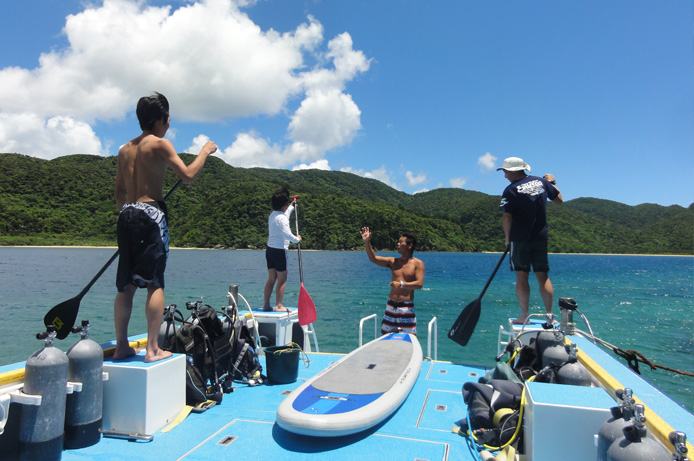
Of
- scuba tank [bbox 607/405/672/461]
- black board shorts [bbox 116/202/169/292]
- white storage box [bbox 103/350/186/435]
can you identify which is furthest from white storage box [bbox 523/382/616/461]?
black board shorts [bbox 116/202/169/292]

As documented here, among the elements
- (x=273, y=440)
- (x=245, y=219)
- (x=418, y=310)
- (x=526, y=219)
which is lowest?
(x=418, y=310)

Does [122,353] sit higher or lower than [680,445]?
lower

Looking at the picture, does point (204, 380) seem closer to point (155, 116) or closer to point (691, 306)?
point (155, 116)

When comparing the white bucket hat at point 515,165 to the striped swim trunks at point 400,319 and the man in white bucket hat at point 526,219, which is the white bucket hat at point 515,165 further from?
the striped swim trunks at point 400,319

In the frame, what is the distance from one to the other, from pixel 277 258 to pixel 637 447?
15.4 feet

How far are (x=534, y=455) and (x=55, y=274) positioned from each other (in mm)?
37709

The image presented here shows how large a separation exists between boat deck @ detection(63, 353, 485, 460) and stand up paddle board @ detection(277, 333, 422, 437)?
4.1 inches

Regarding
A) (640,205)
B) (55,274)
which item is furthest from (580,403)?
(640,205)

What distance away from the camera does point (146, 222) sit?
115 inches

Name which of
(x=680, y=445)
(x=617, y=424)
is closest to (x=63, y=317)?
Answer: (x=617, y=424)

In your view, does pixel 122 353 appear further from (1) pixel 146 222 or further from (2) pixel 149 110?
(2) pixel 149 110

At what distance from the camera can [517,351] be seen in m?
3.38

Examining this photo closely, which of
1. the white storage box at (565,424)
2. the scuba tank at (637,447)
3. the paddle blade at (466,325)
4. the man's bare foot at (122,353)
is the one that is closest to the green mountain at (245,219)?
the paddle blade at (466,325)

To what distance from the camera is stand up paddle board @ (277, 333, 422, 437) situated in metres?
2.74
